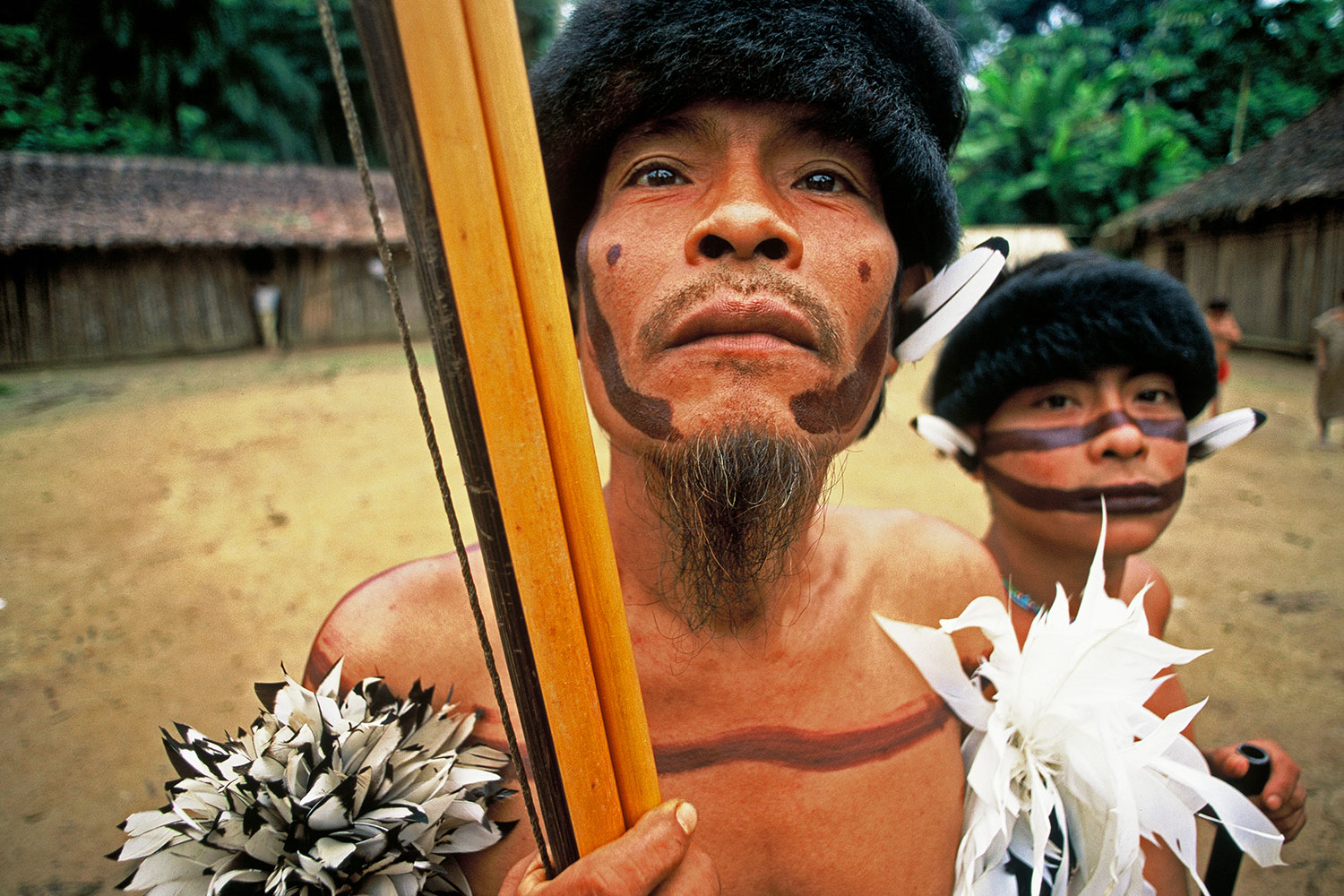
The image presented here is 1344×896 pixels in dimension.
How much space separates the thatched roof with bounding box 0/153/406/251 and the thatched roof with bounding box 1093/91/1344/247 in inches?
599

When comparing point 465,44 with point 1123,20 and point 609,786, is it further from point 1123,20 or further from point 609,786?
point 1123,20

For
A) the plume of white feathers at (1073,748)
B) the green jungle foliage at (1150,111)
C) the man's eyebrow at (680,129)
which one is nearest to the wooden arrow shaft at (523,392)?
the man's eyebrow at (680,129)

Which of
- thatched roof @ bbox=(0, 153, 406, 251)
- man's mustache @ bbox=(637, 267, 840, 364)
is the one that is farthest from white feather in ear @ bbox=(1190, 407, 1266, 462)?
thatched roof @ bbox=(0, 153, 406, 251)

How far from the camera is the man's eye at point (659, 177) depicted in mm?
1050

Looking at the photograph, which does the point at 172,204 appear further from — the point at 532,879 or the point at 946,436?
the point at 532,879

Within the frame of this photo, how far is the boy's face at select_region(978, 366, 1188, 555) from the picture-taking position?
158cm

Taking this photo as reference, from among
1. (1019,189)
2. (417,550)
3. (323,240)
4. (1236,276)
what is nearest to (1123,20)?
(1019,189)

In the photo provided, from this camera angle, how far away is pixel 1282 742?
9.60 ft

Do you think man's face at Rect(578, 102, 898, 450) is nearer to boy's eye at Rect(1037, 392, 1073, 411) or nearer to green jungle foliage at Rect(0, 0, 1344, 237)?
boy's eye at Rect(1037, 392, 1073, 411)

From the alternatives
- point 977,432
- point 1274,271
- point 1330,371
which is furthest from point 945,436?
point 1274,271

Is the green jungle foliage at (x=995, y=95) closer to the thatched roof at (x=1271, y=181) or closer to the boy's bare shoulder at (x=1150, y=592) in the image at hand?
the thatched roof at (x=1271, y=181)

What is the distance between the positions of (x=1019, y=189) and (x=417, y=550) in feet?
59.9

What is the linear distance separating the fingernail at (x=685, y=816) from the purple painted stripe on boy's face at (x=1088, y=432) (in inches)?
51.8

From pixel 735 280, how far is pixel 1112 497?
1.21 meters
